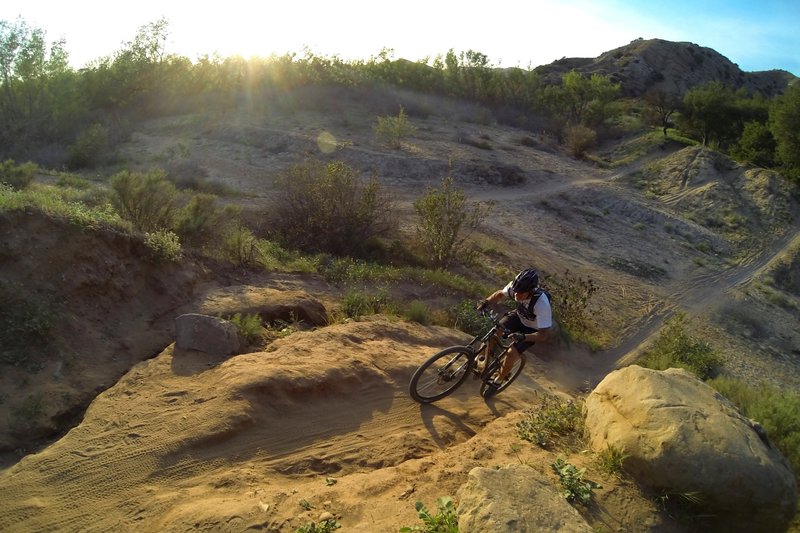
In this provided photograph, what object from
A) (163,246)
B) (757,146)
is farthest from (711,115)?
(163,246)

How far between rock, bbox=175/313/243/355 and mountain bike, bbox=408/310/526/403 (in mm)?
2023

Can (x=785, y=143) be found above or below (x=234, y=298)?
above

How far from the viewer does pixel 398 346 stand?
7.16 metres

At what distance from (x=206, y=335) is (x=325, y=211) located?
18.9ft

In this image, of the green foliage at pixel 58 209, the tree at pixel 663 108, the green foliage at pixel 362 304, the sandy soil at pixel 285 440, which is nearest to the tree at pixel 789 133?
the tree at pixel 663 108

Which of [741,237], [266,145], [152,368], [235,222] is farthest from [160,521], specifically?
[741,237]

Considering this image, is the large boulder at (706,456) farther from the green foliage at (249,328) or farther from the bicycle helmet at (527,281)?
the green foliage at (249,328)

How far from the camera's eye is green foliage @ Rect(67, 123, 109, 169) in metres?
19.2

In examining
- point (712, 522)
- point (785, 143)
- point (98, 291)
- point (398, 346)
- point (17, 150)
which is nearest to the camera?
point (712, 522)

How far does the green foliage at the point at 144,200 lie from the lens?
9.52m

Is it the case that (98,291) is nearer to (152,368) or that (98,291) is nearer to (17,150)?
(152,368)

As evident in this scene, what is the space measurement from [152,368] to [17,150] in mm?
19256

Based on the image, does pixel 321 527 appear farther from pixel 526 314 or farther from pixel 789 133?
pixel 789 133

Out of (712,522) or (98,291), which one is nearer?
(712,522)
